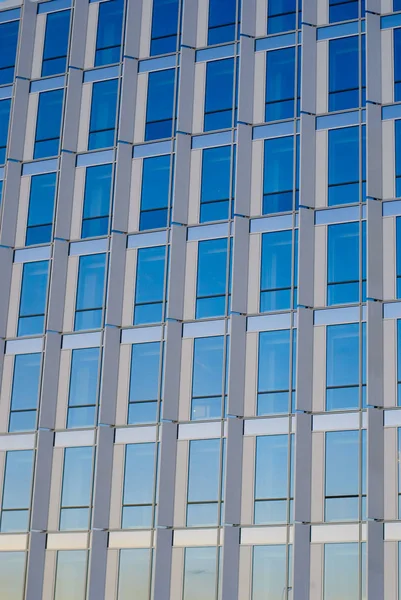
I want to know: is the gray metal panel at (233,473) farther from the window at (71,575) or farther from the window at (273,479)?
the window at (71,575)

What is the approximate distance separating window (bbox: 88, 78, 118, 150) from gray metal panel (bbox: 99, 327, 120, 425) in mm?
6995

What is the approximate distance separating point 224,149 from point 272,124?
180cm

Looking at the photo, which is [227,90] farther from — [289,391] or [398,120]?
[289,391]

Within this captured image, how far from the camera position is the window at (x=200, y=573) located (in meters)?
32.6

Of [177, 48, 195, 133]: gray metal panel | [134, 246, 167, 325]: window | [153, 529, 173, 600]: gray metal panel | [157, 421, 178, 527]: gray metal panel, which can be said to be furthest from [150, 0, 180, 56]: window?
[153, 529, 173, 600]: gray metal panel

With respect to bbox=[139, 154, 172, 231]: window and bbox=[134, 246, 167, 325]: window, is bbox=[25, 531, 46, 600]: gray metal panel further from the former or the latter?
bbox=[139, 154, 172, 231]: window

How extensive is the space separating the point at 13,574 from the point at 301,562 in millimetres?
9685

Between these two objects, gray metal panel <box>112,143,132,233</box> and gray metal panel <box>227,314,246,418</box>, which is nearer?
gray metal panel <box>227,314,246,418</box>

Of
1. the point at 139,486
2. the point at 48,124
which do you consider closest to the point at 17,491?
the point at 139,486

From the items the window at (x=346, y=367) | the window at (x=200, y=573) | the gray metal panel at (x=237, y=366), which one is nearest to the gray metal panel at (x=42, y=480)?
the window at (x=200, y=573)

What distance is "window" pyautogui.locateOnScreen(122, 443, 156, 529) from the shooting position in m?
33.9

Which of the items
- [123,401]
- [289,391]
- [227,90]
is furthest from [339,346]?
[227,90]

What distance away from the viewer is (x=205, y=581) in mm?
32719

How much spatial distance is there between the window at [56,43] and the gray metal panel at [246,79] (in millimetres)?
7083
